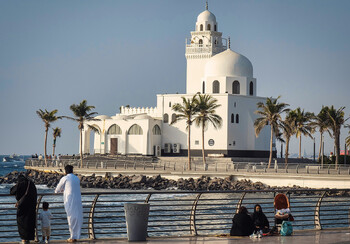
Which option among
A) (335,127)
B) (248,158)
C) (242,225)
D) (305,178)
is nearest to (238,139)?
(248,158)

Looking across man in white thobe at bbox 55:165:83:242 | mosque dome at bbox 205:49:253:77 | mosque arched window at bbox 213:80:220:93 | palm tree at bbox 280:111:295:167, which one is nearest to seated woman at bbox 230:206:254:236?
man in white thobe at bbox 55:165:83:242

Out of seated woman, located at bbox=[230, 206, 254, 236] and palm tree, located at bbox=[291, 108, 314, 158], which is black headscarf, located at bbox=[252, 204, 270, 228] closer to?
seated woman, located at bbox=[230, 206, 254, 236]

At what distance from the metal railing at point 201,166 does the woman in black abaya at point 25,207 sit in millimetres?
35493

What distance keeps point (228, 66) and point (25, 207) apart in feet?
197

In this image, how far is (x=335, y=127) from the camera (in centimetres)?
5991

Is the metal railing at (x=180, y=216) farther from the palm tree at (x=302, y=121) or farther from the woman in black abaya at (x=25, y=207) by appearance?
the palm tree at (x=302, y=121)

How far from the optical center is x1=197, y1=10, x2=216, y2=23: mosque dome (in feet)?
262

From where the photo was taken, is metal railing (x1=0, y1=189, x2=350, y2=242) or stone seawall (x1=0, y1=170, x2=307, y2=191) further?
stone seawall (x1=0, y1=170, x2=307, y2=191)

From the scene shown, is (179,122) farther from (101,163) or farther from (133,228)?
(133,228)

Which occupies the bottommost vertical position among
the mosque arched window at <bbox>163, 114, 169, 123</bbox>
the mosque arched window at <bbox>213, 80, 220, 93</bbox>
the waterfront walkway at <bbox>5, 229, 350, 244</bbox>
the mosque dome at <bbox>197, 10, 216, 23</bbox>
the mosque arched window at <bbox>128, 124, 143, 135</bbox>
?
the waterfront walkway at <bbox>5, 229, 350, 244</bbox>

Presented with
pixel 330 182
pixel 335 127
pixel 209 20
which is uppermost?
pixel 209 20

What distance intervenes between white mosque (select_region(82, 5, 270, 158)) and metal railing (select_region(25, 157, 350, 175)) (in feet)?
14.0

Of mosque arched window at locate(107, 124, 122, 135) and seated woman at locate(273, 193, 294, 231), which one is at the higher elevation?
mosque arched window at locate(107, 124, 122, 135)

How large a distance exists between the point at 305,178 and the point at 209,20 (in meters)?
34.3
